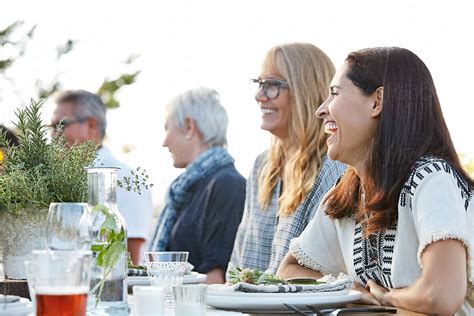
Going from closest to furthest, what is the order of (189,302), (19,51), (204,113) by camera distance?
(189,302) → (204,113) → (19,51)

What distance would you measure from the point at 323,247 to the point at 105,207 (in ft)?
3.39

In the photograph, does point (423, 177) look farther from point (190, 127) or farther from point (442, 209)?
point (190, 127)

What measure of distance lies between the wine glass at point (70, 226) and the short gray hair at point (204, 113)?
3.30 metres

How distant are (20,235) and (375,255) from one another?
940mm

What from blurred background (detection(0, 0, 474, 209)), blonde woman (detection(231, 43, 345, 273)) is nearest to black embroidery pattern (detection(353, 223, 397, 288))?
blonde woman (detection(231, 43, 345, 273))

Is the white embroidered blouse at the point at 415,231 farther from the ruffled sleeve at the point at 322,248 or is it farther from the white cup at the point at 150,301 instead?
the white cup at the point at 150,301

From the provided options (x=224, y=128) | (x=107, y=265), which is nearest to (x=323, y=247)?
(x=107, y=265)

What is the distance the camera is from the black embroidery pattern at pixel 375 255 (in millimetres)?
2828

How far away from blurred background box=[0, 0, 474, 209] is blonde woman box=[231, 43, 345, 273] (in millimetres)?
2942

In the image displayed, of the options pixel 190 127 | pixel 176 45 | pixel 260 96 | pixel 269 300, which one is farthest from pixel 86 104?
pixel 176 45

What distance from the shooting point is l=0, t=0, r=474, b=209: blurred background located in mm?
7613

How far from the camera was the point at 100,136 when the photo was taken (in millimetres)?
5773

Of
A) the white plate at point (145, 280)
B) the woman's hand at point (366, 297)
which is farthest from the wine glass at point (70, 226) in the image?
the woman's hand at point (366, 297)

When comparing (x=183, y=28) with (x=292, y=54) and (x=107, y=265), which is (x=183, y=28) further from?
(x=107, y=265)
